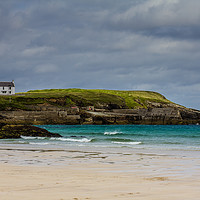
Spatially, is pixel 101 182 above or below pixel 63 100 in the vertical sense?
below

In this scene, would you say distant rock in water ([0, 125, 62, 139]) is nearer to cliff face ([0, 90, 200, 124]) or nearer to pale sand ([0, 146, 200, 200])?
pale sand ([0, 146, 200, 200])

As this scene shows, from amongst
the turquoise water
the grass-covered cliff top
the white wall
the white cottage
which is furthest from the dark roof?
the turquoise water

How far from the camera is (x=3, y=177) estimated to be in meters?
11.5

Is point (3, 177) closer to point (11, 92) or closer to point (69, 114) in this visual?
point (69, 114)

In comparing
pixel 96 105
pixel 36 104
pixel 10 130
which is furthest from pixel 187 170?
pixel 96 105

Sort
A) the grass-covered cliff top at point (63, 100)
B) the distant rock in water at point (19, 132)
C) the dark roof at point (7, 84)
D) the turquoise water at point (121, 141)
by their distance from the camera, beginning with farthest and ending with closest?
the dark roof at point (7, 84) → the grass-covered cliff top at point (63, 100) → the distant rock in water at point (19, 132) → the turquoise water at point (121, 141)

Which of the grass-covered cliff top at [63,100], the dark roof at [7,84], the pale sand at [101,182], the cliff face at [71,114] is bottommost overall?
the pale sand at [101,182]

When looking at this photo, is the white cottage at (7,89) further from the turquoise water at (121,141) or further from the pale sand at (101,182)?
the pale sand at (101,182)

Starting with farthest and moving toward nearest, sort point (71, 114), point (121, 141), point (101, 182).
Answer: point (71, 114)
point (121, 141)
point (101, 182)

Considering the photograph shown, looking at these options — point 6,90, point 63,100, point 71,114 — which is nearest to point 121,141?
point 71,114

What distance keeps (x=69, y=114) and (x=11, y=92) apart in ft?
164

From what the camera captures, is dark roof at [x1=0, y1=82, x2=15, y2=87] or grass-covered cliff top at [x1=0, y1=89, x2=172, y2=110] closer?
grass-covered cliff top at [x1=0, y1=89, x2=172, y2=110]

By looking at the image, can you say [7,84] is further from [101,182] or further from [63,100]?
[101,182]

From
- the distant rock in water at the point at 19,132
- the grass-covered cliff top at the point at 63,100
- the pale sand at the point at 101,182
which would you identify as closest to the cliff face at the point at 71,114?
the grass-covered cliff top at the point at 63,100
